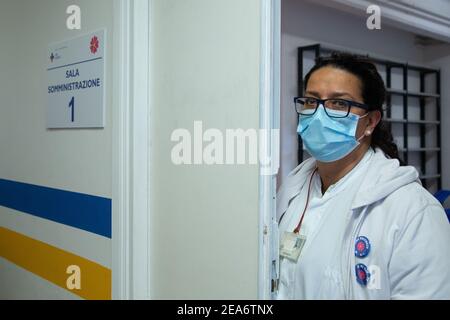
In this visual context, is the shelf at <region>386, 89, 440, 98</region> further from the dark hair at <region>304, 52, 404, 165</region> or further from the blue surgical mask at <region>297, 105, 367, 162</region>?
the blue surgical mask at <region>297, 105, 367, 162</region>

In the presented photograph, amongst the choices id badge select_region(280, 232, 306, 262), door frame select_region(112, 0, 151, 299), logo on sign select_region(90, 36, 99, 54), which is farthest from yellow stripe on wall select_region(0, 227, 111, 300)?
logo on sign select_region(90, 36, 99, 54)

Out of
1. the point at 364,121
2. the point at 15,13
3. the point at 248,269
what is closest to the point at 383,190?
the point at 364,121

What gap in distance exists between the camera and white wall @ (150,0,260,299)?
1214 millimetres

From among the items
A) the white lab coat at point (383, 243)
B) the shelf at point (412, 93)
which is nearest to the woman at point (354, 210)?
the white lab coat at point (383, 243)

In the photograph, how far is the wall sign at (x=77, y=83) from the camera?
163cm

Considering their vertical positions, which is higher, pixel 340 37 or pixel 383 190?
pixel 340 37

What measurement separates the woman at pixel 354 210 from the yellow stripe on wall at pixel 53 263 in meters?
0.77

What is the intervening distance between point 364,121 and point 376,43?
2786 mm

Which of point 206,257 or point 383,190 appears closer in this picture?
point 383,190

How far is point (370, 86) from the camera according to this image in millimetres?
1463
